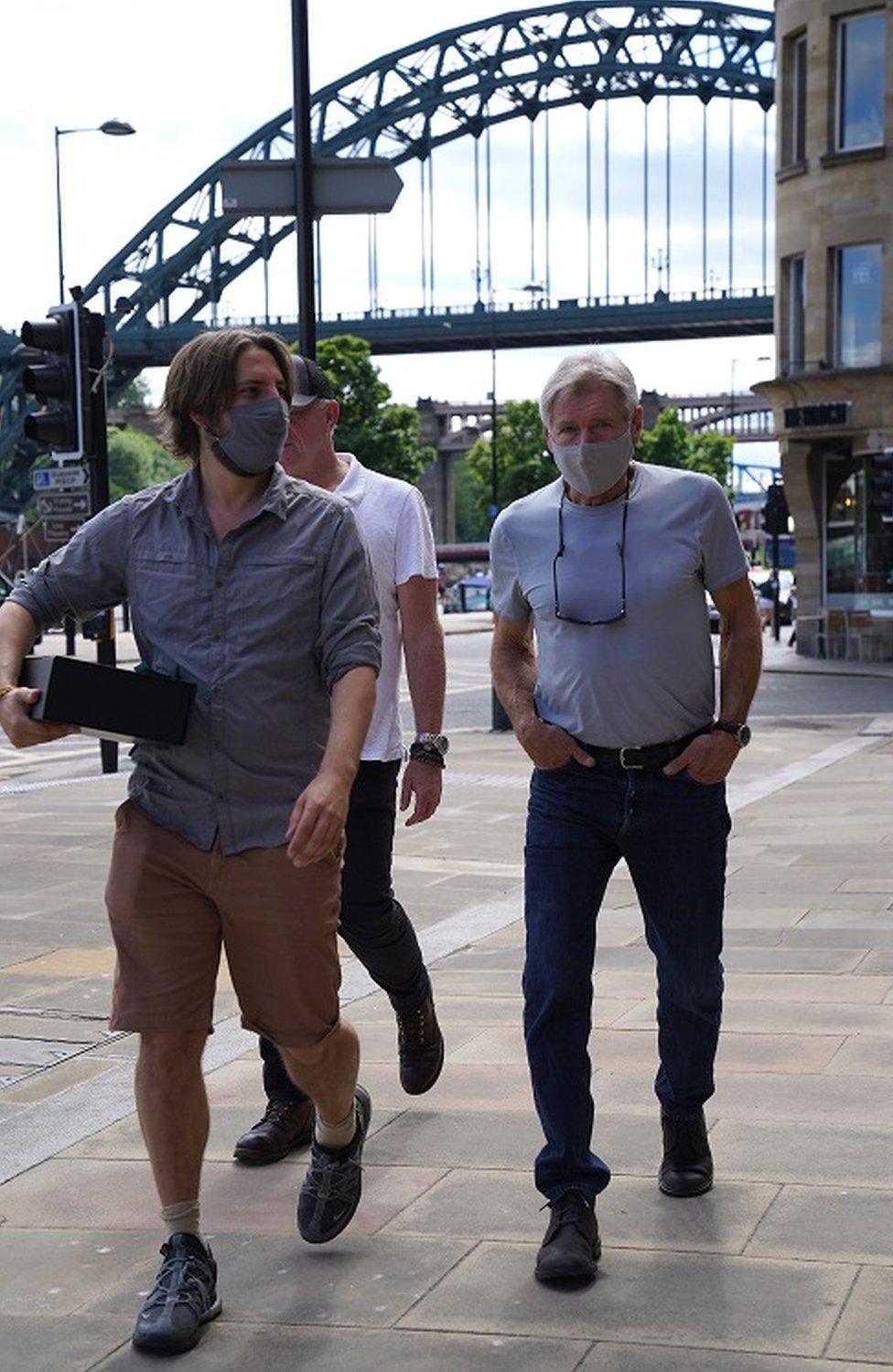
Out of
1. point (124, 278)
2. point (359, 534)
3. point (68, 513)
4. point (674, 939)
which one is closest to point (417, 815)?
point (674, 939)

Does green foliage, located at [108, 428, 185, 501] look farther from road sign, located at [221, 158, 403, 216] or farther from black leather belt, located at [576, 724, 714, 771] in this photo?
black leather belt, located at [576, 724, 714, 771]

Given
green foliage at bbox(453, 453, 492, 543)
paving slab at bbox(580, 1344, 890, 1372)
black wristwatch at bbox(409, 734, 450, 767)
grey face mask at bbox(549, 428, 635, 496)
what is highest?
grey face mask at bbox(549, 428, 635, 496)

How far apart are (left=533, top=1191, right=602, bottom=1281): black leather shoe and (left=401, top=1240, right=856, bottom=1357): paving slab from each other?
0.10 feet

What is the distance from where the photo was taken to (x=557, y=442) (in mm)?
4309

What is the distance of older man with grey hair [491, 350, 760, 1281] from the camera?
14.1ft

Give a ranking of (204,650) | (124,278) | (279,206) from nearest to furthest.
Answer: (204,650)
(279,206)
(124,278)

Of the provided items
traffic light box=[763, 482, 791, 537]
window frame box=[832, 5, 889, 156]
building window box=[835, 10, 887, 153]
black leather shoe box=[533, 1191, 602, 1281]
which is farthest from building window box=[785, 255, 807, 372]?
black leather shoe box=[533, 1191, 602, 1281]

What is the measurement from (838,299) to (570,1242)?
3050cm

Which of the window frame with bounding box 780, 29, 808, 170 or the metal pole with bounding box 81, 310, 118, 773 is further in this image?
the window frame with bounding box 780, 29, 808, 170

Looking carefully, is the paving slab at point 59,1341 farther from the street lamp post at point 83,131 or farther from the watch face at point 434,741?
the street lamp post at point 83,131

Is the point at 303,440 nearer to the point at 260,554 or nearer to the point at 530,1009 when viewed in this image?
the point at 260,554

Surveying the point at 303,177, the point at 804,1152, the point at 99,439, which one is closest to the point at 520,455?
the point at 99,439

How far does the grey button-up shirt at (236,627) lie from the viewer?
3.92 meters

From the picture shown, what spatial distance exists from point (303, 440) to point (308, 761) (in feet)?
4.32
